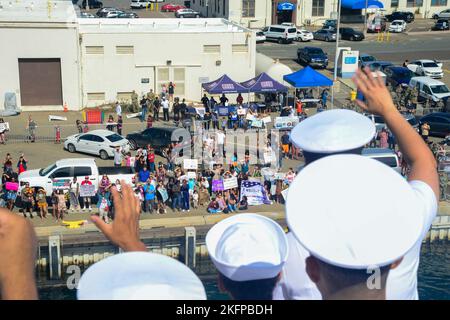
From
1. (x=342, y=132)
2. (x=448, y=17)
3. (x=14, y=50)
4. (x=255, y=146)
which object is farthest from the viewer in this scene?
(x=448, y=17)

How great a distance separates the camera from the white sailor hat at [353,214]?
93.0 inches

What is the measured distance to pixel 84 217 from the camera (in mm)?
19438

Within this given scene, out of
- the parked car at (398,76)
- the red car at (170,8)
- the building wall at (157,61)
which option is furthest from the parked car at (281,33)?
the building wall at (157,61)

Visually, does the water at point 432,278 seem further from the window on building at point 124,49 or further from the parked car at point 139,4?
the parked car at point 139,4

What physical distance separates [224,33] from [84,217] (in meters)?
16.4

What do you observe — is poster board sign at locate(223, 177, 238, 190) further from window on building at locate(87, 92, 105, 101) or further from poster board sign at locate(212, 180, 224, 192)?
window on building at locate(87, 92, 105, 101)

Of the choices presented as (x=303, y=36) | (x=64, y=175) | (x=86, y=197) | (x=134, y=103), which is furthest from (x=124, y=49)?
(x=303, y=36)

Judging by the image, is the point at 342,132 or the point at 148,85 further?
the point at 148,85

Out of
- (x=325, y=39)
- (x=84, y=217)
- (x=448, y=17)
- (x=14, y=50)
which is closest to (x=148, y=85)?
(x=14, y=50)

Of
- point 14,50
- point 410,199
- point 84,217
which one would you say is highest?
point 410,199

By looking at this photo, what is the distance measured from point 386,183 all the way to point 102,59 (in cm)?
3099

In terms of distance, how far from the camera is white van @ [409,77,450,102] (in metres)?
33.0

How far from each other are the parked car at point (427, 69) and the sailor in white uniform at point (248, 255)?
3894 centimetres
